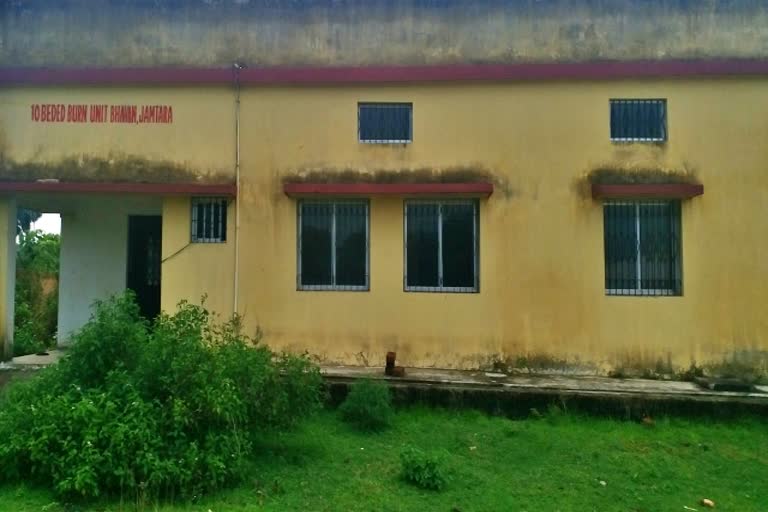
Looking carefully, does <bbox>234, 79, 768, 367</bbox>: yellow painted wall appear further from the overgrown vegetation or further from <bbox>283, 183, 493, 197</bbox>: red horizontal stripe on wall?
the overgrown vegetation

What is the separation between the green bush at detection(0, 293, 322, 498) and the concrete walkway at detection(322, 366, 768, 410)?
74.3 inches

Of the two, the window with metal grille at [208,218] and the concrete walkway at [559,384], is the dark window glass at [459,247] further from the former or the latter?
the window with metal grille at [208,218]

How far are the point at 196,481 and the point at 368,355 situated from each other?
3372mm

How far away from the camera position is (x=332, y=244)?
771 centimetres

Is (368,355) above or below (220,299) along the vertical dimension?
below

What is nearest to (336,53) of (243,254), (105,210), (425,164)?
(425,164)

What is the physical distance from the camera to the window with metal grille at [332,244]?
7.71 meters

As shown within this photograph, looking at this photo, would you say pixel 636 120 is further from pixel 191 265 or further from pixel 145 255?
pixel 145 255

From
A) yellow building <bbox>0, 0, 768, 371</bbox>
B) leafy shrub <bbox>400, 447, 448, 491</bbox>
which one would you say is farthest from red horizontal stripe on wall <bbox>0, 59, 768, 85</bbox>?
leafy shrub <bbox>400, 447, 448, 491</bbox>

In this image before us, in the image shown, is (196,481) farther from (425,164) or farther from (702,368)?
(702,368)

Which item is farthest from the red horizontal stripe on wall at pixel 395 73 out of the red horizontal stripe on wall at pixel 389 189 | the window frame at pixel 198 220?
the window frame at pixel 198 220

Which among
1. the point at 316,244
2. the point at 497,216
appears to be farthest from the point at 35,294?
the point at 497,216

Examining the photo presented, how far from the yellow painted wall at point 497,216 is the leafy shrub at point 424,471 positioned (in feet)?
8.68

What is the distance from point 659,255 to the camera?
24.3 ft
